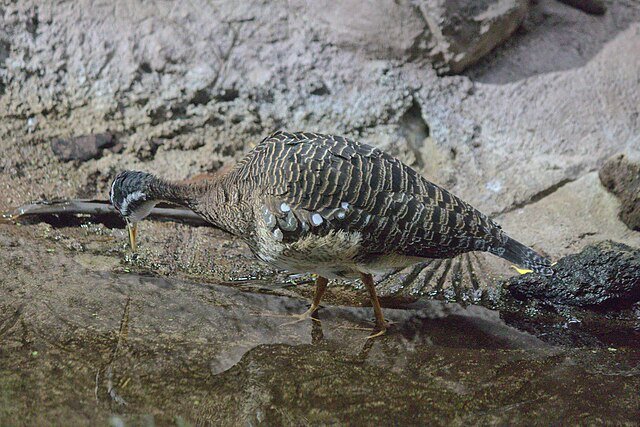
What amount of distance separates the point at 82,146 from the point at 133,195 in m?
1.61

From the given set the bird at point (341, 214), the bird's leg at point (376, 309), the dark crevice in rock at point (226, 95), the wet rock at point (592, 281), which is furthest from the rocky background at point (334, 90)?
the bird's leg at point (376, 309)

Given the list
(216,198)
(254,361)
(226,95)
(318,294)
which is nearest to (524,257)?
(318,294)

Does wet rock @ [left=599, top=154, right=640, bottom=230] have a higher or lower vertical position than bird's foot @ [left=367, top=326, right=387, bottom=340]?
higher

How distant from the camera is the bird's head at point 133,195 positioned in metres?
4.93

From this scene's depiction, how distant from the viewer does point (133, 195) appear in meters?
4.94

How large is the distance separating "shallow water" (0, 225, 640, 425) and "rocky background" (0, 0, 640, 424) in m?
1.44

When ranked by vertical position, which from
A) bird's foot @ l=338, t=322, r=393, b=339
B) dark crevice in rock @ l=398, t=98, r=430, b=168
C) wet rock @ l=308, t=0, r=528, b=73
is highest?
wet rock @ l=308, t=0, r=528, b=73

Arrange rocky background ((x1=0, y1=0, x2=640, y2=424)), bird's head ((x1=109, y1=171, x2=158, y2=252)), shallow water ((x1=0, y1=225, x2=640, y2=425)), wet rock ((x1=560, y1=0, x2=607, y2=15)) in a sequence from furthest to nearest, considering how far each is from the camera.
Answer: wet rock ((x1=560, y1=0, x2=607, y2=15)) → rocky background ((x1=0, y1=0, x2=640, y2=424)) → bird's head ((x1=109, y1=171, x2=158, y2=252)) → shallow water ((x1=0, y1=225, x2=640, y2=425))

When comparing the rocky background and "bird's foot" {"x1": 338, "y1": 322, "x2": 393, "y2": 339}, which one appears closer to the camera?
"bird's foot" {"x1": 338, "y1": 322, "x2": 393, "y2": 339}

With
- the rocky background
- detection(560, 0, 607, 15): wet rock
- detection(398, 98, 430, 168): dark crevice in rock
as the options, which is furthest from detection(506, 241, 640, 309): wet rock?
detection(560, 0, 607, 15): wet rock

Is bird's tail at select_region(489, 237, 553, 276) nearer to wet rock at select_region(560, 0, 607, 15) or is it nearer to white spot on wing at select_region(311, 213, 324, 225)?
white spot on wing at select_region(311, 213, 324, 225)

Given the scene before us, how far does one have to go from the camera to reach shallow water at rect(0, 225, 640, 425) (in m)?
3.46

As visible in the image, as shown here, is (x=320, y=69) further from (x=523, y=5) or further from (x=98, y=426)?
(x=98, y=426)

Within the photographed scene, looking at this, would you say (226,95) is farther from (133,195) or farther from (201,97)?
(133,195)
